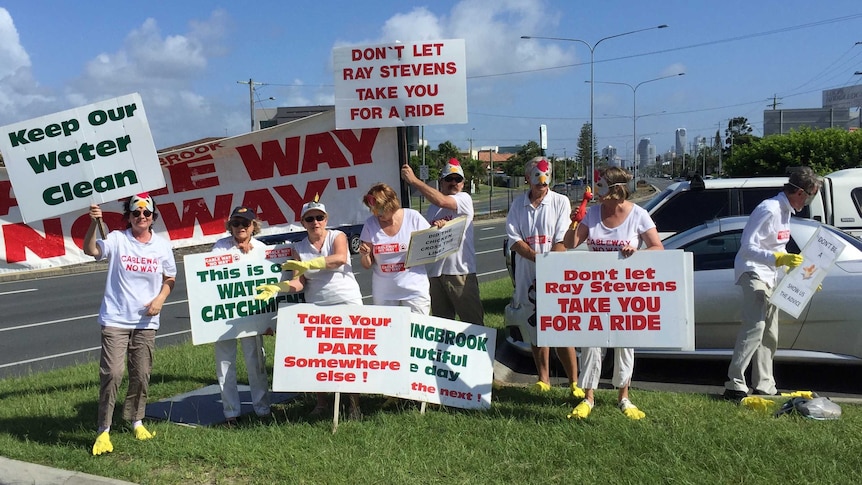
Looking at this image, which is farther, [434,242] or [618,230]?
[434,242]

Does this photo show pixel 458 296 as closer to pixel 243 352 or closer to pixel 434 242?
pixel 434 242

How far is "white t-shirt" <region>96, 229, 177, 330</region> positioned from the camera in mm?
5070

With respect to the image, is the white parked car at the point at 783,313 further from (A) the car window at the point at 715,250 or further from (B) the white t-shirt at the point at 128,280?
(B) the white t-shirt at the point at 128,280

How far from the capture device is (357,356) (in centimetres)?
537

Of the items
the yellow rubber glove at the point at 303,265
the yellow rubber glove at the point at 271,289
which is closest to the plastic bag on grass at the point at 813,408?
the yellow rubber glove at the point at 303,265

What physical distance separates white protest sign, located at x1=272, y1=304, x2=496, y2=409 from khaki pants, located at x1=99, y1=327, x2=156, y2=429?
92cm

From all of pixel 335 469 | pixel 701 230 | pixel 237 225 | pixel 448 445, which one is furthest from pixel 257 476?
pixel 701 230

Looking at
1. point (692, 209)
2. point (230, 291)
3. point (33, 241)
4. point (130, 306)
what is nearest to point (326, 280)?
point (230, 291)

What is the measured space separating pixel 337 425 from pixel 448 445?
908mm

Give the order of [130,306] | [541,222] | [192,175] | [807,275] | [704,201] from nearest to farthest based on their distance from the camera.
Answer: [130,306], [807,275], [541,222], [192,175], [704,201]

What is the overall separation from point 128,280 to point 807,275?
4.94 meters

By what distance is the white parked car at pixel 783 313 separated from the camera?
19.8 ft

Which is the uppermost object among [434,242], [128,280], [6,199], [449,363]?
[6,199]

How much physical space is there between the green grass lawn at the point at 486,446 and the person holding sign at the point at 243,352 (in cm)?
21
